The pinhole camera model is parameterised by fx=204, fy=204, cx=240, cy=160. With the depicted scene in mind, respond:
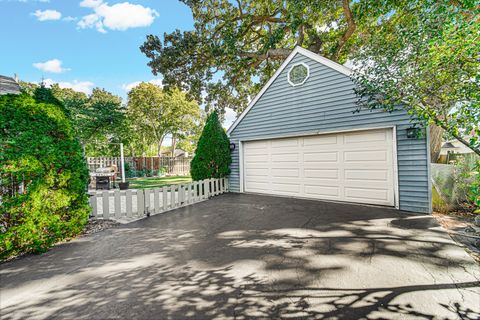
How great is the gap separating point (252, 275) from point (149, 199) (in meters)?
3.78

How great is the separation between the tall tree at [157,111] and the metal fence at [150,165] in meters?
4.60

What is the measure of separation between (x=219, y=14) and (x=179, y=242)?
36.3 feet

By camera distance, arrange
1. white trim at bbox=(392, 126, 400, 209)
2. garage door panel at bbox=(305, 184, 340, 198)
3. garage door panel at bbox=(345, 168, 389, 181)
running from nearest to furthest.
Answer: white trim at bbox=(392, 126, 400, 209) → garage door panel at bbox=(345, 168, 389, 181) → garage door panel at bbox=(305, 184, 340, 198)

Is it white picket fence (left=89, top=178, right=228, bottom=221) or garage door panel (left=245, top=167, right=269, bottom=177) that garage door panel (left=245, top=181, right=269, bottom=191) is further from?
white picket fence (left=89, top=178, right=228, bottom=221)

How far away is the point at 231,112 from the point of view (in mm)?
15000

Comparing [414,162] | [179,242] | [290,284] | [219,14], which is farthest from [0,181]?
[219,14]

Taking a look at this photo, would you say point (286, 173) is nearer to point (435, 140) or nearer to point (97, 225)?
point (435, 140)

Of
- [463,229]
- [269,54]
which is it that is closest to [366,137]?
[463,229]

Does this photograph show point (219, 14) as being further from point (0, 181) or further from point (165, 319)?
point (165, 319)

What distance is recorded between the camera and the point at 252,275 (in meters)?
2.43

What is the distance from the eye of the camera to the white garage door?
5445 millimetres

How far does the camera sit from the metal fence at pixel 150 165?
13570mm

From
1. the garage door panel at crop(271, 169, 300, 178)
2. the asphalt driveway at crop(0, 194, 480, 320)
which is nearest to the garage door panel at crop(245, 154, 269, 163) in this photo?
the garage door panel at crop(271, 169, 300, 178)

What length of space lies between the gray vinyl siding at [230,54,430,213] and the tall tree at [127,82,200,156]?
1429cm
